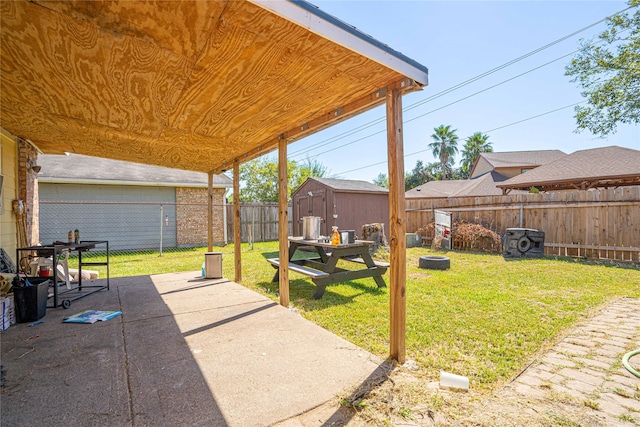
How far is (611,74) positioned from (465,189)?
9.08 m

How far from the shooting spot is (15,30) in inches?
66.9

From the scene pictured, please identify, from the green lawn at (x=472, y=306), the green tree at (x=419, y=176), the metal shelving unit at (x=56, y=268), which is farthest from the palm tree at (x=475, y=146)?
the metal shelving unit at (x=56, y=268)

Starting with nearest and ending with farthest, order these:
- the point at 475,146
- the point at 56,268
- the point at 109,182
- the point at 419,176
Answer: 1. the point at 56,268
2. the point at 109,182
3. the point at 475,146
4. the point at 419,176

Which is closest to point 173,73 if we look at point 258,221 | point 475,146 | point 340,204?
point 340,204

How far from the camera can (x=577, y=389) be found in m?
2.00

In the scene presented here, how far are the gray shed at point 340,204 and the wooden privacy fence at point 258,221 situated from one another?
1214mm

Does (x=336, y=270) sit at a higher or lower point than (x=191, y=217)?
lower

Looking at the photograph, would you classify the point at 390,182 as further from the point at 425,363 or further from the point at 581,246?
the point at 581,246

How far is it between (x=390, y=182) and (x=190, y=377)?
7.18ft

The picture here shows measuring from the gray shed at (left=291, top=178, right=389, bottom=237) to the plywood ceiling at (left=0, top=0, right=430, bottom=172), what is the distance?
22.1ft

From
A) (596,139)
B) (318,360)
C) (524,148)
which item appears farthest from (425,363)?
(524,148)

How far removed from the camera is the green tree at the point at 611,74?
26.1 feet

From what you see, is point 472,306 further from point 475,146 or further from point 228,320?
point 475,146

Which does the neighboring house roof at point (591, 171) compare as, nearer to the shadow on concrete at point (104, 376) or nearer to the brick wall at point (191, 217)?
the brick wall at point (191, 217)
